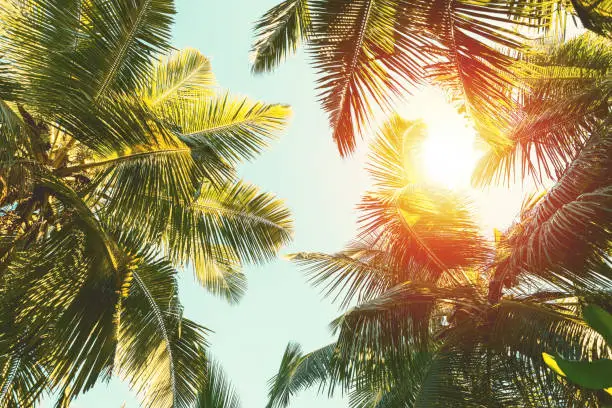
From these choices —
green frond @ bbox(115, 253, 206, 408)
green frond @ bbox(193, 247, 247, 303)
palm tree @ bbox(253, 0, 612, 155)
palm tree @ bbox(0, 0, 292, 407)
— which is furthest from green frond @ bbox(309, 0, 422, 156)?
green frond @ bbox(193, 247, 247, 303)

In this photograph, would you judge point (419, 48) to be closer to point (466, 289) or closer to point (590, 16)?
point (590, 16)

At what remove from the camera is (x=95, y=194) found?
5.50 m

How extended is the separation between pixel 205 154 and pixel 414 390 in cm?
442

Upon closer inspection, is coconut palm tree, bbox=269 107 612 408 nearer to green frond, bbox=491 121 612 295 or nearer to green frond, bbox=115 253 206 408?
green frond, bbox=491 121 612 295

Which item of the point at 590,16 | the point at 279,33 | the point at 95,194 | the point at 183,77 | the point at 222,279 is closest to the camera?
the point at 590,16

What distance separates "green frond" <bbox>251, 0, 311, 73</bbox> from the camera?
438cm

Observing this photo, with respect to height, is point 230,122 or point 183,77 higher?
point 183,77

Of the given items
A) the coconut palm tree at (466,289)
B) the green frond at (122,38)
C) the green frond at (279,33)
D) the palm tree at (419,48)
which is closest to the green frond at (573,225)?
the coconut palm tree at (466,289)

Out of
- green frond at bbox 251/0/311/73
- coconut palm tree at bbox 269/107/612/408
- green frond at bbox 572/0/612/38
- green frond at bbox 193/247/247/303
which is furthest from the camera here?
green frond at bbox 193/247/247/303

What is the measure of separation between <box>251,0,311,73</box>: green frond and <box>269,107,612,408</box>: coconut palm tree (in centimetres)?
217

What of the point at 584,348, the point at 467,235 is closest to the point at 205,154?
the point at 467,235

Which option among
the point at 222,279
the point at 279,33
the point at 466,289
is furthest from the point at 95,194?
the point at 466,289

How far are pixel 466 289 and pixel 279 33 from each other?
3.83m

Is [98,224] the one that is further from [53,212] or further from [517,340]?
[517,340]
